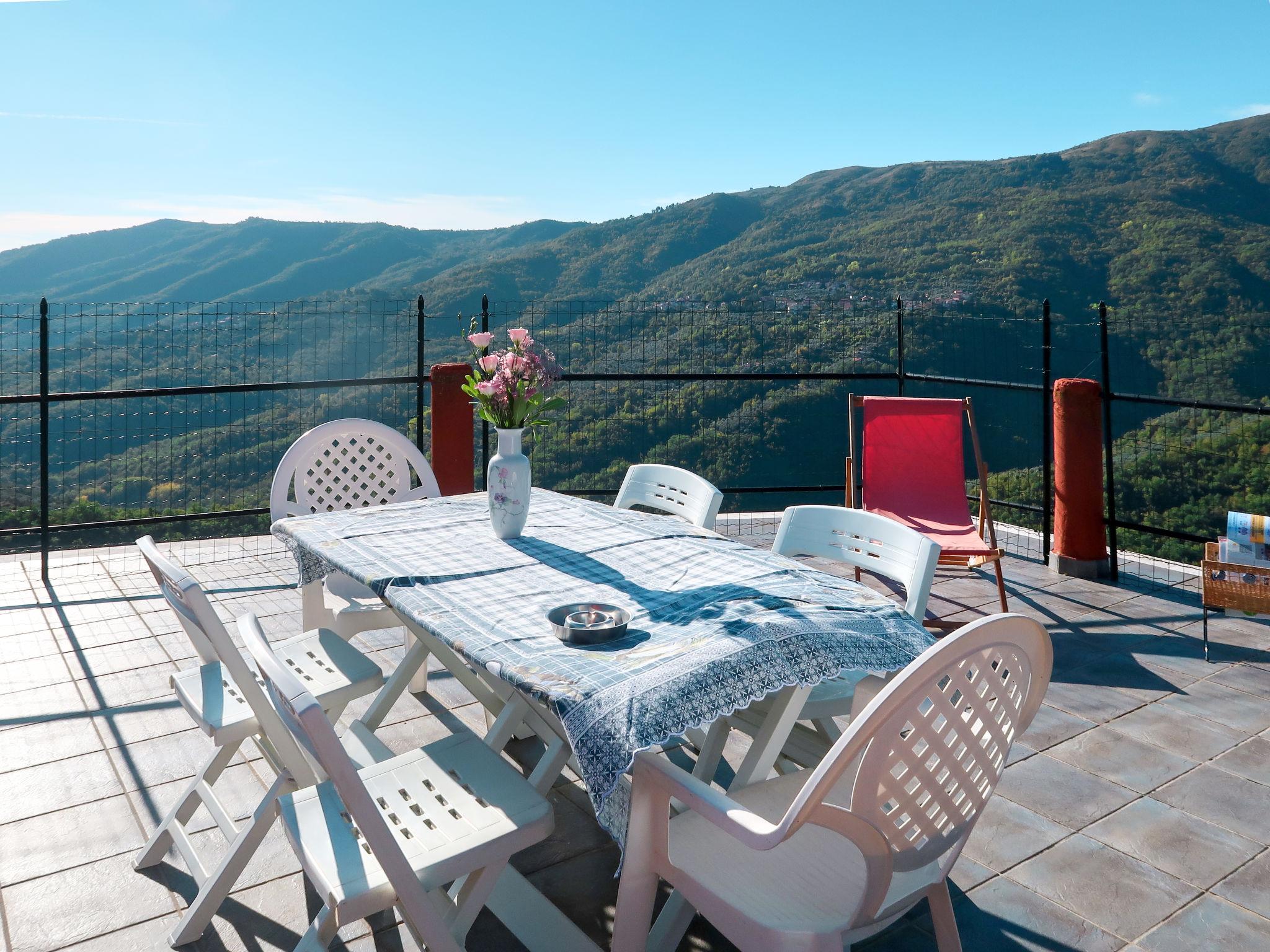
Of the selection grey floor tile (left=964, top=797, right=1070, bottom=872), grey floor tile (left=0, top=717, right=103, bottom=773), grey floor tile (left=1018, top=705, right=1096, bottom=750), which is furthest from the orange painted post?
grey floor tile (left=0, top=717, right=103, bottom=773)

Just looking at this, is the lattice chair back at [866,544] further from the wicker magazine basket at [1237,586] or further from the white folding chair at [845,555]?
the wicker magazine basket at [1237,586]

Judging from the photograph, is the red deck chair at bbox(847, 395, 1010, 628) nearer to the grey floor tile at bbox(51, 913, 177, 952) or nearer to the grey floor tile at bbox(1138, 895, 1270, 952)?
the grey floor tile at bbox(1138, 895, 1270, 952)

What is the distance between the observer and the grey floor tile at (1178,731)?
119 inches

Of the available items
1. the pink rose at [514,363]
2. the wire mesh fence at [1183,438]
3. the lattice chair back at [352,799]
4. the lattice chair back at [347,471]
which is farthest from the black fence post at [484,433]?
the lattice chair back at [352,799]

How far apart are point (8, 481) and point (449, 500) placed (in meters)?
6.28

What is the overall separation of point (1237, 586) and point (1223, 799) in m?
1.49

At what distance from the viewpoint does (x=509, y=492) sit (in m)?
2.78

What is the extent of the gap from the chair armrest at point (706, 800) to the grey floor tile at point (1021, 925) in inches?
35.5

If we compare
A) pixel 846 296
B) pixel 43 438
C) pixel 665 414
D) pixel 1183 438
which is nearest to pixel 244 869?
pixel 43 438

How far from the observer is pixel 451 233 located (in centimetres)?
2189

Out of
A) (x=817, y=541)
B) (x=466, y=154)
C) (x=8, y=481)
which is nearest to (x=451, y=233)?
(x=466, y=154)

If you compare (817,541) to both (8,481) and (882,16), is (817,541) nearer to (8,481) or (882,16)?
(8,481)

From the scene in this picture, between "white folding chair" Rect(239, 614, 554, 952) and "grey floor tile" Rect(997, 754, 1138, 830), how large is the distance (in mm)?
1514

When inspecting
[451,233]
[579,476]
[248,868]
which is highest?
[451,233]
